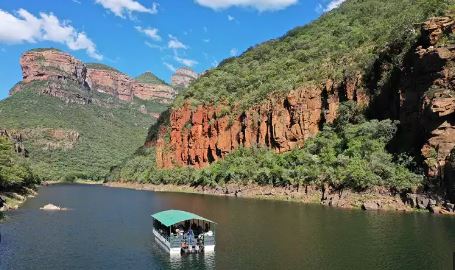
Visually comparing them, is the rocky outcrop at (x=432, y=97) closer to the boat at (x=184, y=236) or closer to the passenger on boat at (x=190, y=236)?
the boat at (x=184, y=236)

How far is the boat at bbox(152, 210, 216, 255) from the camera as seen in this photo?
151 ft

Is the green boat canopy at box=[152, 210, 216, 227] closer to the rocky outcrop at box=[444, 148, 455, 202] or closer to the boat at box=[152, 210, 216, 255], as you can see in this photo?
the boat at box=[152, 210, 216, 255]

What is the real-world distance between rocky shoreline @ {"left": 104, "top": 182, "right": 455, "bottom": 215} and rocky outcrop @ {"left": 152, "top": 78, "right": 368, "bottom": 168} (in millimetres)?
19181

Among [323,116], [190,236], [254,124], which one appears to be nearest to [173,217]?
[190,236]

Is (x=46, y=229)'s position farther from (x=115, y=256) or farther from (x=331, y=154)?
(x=331, y=154)

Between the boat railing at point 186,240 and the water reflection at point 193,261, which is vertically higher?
the boat railing at point 186,240

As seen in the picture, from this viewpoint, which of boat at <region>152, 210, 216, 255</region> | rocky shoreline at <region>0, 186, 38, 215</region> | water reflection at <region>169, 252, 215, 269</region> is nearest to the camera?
water reflection at <region>169, 252, 215, 269</region>

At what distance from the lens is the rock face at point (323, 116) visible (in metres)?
82.2

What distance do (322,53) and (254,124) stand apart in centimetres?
3391

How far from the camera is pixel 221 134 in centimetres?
15350

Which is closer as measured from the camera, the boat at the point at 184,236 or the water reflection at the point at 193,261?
the water reflection at the point at 193,261

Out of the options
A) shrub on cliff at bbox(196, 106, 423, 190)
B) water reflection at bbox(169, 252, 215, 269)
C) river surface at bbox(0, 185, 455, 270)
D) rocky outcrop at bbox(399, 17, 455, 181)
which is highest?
rocky outcrop at bbox(399, 17, 455, 181)

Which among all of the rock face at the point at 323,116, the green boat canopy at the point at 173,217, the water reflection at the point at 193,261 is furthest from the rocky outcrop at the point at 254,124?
the water reflection at the point at 193,261

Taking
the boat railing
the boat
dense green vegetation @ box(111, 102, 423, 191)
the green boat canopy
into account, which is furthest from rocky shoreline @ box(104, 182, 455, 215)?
the boat railing
